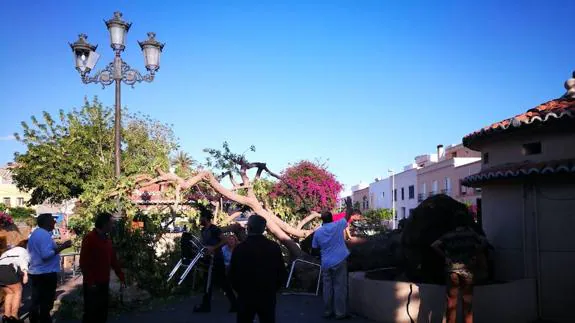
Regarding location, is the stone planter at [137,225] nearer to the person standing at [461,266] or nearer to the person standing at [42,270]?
the person standing at [42,270]

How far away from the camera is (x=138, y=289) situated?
1004cm

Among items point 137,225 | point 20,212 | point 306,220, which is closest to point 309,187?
point 306,220

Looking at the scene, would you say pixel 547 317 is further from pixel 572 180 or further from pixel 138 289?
pixel 138 289

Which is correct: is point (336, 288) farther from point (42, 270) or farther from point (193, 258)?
point (42, 270)

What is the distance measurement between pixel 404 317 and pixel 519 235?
2.20 m

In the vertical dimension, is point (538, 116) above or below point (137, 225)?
above

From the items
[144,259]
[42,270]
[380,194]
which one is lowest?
[144,259]

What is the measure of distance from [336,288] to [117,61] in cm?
623

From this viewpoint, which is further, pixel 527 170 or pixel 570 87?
pixel 570 87

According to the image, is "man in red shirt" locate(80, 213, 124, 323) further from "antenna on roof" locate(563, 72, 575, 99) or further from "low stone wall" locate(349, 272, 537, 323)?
"antenna on roof" locate(563, 72, 575, 99)

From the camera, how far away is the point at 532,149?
26.0 ft

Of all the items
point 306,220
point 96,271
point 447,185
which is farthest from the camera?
point 447,185

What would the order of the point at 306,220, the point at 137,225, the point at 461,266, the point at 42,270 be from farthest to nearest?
the point at 306,220, the point at 137,225, the point at 42,270, the point at 461,266

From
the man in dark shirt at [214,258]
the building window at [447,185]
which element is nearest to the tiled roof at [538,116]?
the man in dark shirt at [214,258]
